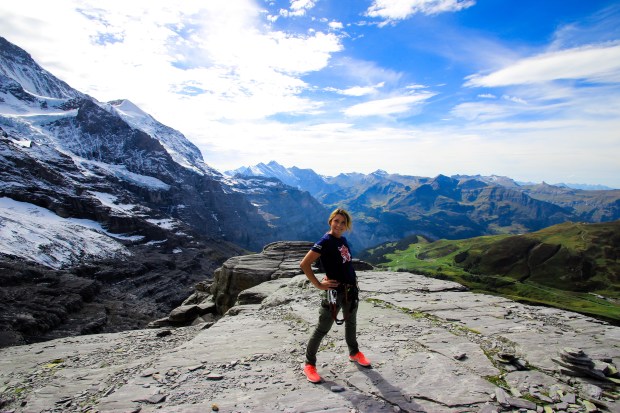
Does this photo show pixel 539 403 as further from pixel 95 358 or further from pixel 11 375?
pixel 11 375

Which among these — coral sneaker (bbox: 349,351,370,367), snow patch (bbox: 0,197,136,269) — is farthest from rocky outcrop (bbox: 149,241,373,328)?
snow patch (bbox: 0,197,136,269)

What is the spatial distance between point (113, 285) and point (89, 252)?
3038 cm

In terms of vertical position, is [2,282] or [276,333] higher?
[276,333]

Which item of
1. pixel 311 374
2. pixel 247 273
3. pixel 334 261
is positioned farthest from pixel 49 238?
pixel 334 261

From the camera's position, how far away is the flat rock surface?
901 cm

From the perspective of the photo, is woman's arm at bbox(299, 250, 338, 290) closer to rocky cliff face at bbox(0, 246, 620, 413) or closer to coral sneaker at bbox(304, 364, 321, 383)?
coral sneaker at bbox(304, 364, 321, 383)

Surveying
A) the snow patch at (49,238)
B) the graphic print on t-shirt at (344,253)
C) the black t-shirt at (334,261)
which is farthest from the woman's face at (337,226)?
the snow patch at (49,238)

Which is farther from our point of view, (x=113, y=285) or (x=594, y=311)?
(x=113, y=285)

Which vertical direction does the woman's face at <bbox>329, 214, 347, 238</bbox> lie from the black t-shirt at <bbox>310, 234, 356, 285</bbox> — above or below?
above

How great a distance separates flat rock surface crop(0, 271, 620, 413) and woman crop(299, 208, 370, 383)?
113 centimetres

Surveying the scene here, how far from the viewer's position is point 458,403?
8758 mm

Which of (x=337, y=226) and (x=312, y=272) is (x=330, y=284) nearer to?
(x=312, y=272)

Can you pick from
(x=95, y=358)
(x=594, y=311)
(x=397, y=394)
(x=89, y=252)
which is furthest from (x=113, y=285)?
(x=594, y=311)

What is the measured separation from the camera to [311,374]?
32.9 ft
